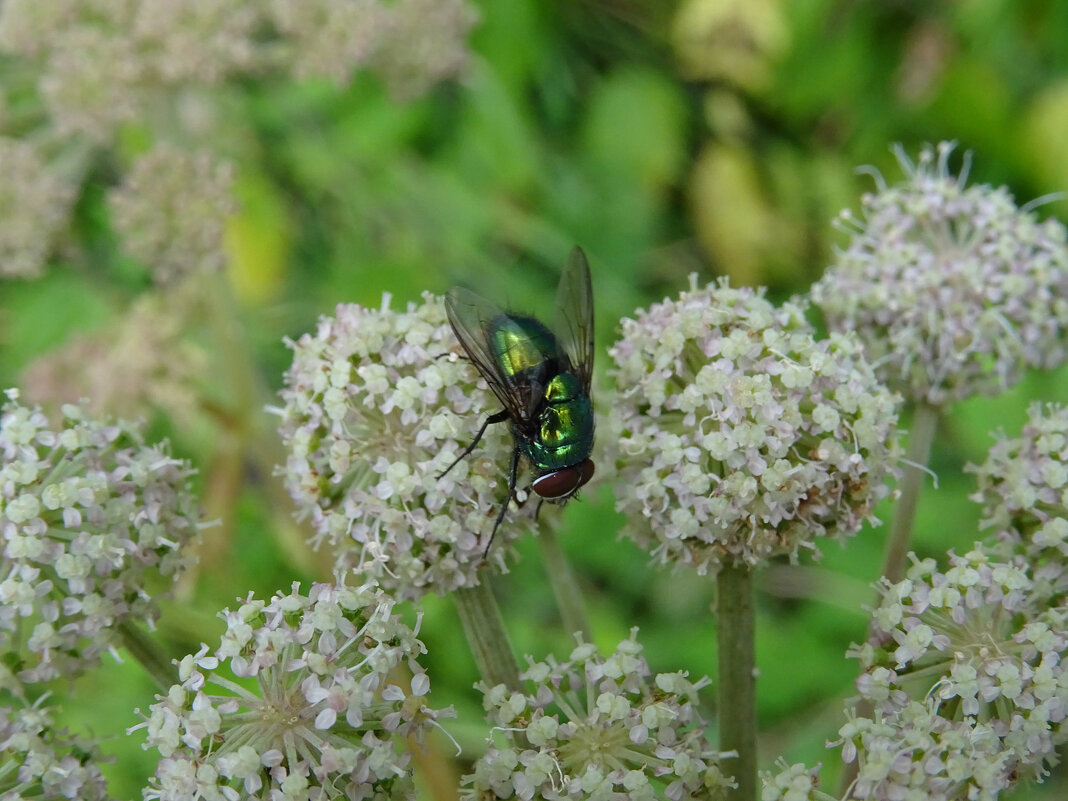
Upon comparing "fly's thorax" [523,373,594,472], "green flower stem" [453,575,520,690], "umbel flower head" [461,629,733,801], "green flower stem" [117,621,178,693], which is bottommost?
"umbel flower head" [461,629,733,801]

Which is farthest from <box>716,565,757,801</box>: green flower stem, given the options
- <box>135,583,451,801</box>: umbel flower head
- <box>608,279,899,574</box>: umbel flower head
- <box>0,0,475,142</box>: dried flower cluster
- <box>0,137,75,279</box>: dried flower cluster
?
<box>0,137,75,279</box>: dried flower cluster

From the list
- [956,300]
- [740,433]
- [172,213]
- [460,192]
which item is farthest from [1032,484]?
[460,192]

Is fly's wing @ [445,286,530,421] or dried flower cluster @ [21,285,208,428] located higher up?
dried flower cluster @ [21,285,208,428]

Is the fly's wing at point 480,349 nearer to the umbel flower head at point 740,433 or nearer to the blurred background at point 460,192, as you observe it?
the umbel flower head at point 740,433

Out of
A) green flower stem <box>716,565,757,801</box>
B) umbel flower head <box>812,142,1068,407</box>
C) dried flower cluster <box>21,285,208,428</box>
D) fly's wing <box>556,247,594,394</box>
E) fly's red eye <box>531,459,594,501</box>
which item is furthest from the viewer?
dried flower cluster <box>21,285,208,428</box>

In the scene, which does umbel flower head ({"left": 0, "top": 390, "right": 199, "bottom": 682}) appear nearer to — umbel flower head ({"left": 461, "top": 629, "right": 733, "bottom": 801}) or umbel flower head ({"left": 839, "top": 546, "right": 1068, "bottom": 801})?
umbel flower head ({"left": 461, "top": 629, "right": 733, "bottom": 801})

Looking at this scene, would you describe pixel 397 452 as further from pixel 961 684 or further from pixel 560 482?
pixel 961 684

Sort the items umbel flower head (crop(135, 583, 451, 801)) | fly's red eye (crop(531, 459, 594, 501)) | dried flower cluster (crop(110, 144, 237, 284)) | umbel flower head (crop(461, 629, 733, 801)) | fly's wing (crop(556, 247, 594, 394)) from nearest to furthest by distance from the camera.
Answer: umbel flower head (crop(135, 583, 451, 801)) → umbel flower head (crop(461, 629, 733, 801)) → fly's red eye (crop(531, 459, 594, 501)) → fly's wing (crop(556, 247, 594, 394)) → dried flower cluster (crop(110, 144, 237, 284))
